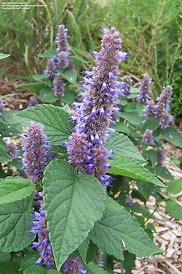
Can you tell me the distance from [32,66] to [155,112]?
10.1 feet

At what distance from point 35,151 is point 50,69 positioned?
1554 millimetres

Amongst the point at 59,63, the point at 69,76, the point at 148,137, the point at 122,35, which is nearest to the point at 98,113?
the point at 148,137

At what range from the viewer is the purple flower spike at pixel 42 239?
56.4 inches

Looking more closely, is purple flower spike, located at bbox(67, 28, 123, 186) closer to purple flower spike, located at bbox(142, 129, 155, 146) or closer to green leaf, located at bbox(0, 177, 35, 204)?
green leaf, located at bbox(0, 177, 35, 204)

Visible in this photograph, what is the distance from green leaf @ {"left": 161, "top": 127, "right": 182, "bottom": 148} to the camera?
2736mm

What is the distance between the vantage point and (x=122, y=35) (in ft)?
18.6

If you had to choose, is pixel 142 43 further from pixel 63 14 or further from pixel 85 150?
pixel 85 150

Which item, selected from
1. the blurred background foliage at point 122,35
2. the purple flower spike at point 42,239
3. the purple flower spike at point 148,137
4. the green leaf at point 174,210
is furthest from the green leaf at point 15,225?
the blurred background foliage at point 122,35

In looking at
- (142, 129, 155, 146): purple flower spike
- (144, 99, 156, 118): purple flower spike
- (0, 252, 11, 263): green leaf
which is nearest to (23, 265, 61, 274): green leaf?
(0, 252, 11, 263): green leaf

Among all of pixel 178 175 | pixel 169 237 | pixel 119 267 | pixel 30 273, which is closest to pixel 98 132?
pixel 30 273

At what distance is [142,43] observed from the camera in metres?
5.66

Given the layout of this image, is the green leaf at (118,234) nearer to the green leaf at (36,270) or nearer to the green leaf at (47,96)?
the green leaf at (36,270)

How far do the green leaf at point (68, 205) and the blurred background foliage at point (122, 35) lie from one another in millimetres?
3901

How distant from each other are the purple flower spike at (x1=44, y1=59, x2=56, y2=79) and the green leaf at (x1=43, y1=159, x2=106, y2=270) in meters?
1.63
